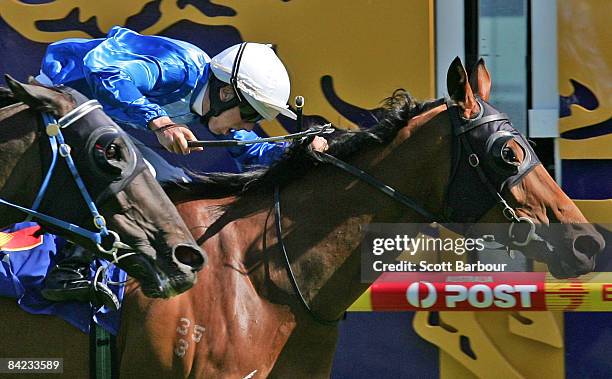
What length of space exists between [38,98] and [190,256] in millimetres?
633

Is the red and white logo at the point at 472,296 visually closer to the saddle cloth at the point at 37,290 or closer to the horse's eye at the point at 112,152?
the saddle cloth at the point at 37,290

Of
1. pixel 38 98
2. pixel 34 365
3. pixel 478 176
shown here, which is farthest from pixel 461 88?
pixel 34 365

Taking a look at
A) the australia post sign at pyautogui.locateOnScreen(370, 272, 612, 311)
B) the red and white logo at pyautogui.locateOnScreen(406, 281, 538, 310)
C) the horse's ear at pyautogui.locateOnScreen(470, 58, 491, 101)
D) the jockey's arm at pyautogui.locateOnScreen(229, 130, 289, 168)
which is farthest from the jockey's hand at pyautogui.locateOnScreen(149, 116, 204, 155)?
the red and white logo at pyautogui.locateOnScreen(406, 281, 538, 310)

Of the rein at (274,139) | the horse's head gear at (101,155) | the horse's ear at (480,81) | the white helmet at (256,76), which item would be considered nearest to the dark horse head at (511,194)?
the horse's ear at (480,81)

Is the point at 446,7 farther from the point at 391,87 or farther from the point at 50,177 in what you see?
the point at 50,177

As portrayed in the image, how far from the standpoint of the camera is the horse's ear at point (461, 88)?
3.57 meters

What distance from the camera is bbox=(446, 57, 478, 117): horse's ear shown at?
3.57 m

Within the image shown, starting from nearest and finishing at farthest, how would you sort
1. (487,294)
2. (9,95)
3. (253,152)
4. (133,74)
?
(9,95) < (133,74) < (253,152) < (487,294)

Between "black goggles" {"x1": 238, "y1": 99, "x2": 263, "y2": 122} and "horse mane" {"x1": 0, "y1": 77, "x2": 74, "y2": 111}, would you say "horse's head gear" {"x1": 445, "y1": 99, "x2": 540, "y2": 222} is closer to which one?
"black goggles" {"x1": 238, "y1": 99, "x2": 263, "y2": 122}

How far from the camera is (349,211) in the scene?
358 cm

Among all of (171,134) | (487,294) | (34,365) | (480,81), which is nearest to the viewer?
(34,365)

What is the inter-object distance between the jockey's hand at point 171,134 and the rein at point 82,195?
513 mm

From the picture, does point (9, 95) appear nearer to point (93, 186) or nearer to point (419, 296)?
point (93, 186)

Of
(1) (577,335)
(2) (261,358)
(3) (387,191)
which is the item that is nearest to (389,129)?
(3) (387,191)
